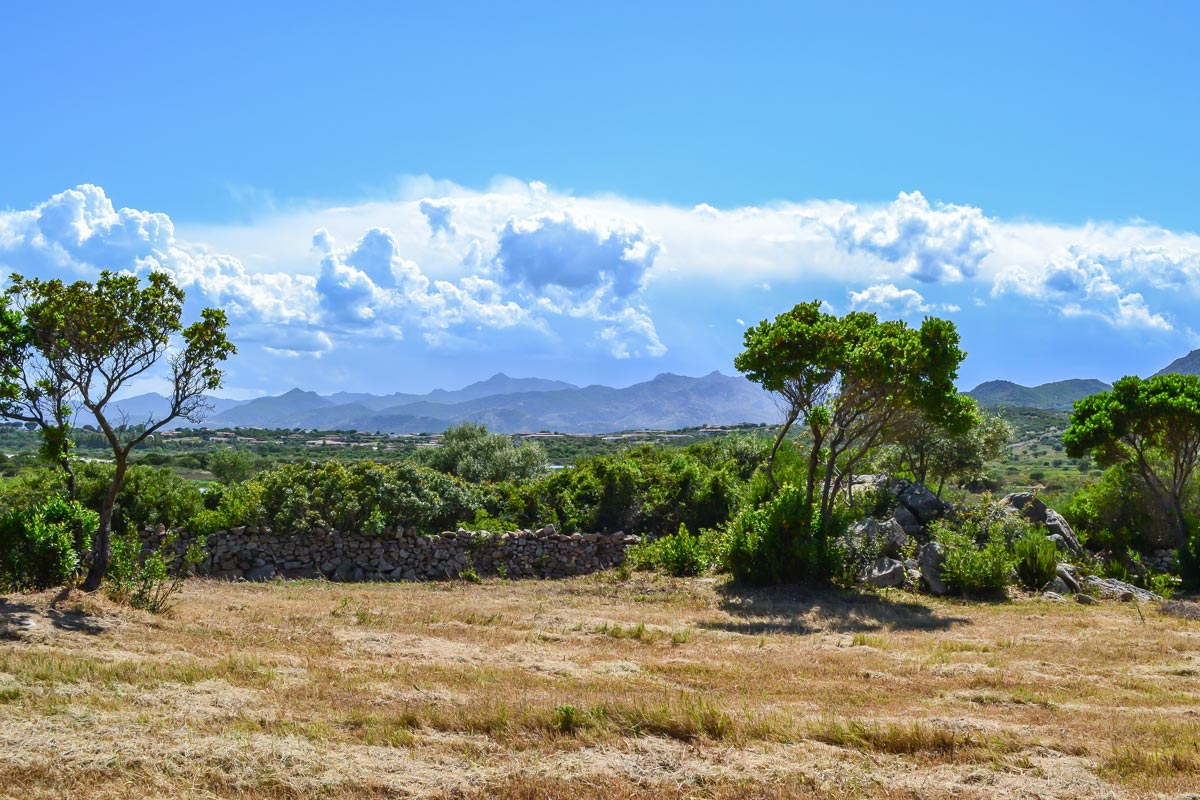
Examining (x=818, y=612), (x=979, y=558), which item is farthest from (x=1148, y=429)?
(x=818, y=612)

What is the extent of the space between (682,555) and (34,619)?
48.7ft

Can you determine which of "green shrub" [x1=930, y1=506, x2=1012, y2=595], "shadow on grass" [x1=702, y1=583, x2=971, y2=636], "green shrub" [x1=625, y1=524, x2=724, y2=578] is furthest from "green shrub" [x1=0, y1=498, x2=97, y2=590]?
"green shrub" [x1=930, y1=506, x2=1012, y2=595]

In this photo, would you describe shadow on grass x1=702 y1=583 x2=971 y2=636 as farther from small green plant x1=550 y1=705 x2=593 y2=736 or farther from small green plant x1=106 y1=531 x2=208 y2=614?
small green plant x1=106 y1=531 x2=208 y2=614

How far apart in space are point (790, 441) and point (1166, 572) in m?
11.7

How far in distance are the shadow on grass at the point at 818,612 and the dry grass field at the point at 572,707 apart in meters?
0.30

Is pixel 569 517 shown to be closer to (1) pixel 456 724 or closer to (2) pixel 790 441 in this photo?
(2) pixel 790 441

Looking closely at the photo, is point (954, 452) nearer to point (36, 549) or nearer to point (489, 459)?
point (489, 459)

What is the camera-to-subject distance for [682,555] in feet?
71.7

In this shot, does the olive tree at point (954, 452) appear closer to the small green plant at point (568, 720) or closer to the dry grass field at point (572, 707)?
the dry grass field at point (572, 707)

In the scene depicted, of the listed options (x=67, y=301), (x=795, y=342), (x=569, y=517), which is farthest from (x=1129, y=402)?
(x=67, y=301)

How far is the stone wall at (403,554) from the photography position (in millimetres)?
20922

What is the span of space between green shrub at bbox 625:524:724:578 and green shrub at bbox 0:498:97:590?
45.4ft

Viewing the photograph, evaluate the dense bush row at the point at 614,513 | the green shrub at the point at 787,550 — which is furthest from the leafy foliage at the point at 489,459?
the green shrub at the point at 787,550

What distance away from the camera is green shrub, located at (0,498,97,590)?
42.4ft
